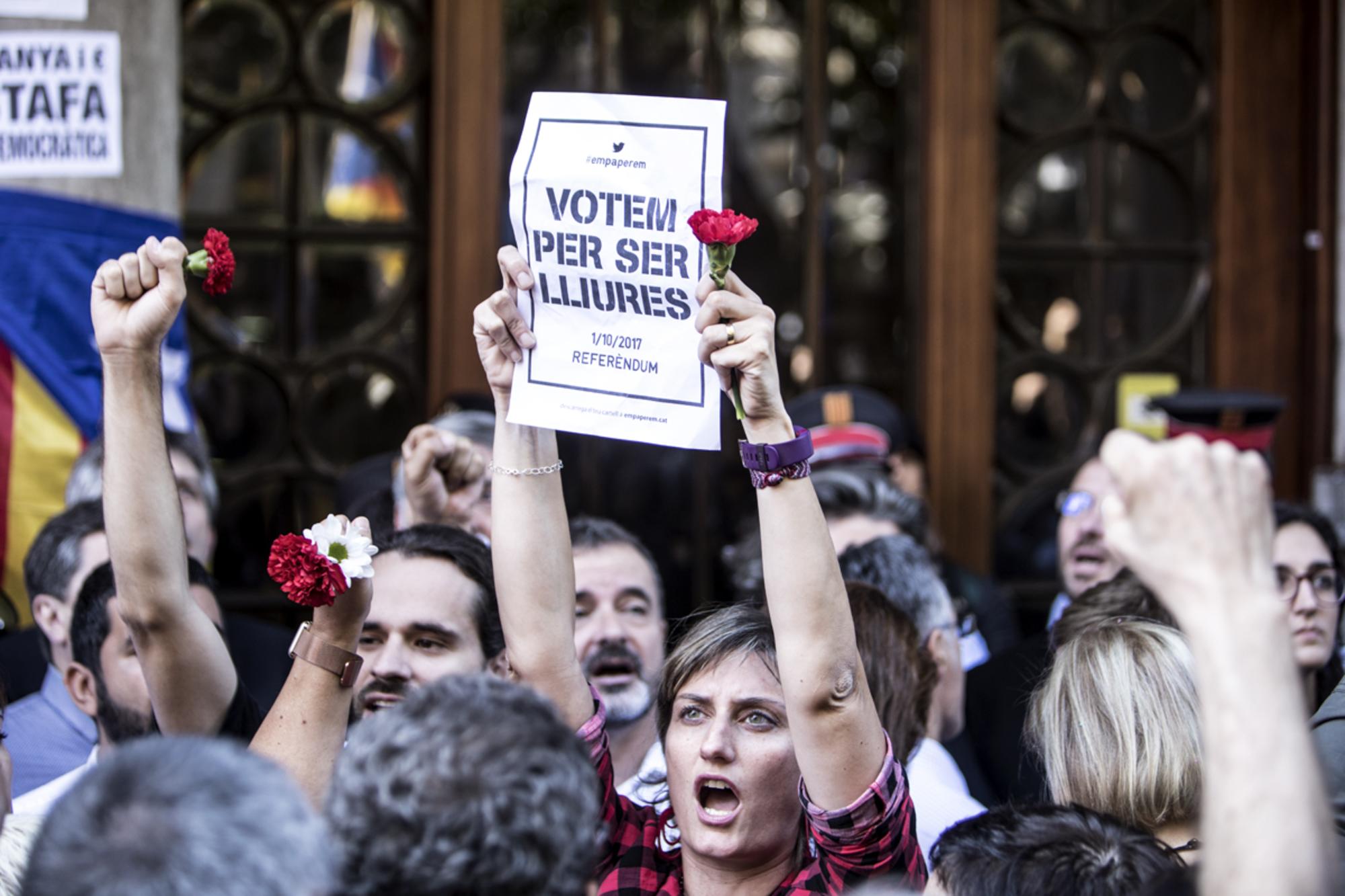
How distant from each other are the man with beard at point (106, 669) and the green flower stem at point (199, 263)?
717 millimetres

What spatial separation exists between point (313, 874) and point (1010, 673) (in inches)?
102

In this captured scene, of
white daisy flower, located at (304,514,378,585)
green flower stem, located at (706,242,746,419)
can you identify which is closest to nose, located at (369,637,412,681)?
white daisy flower, located at (304,514,378,585)

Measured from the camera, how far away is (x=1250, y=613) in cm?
148

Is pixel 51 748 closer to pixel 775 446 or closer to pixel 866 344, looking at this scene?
pixel 775 446

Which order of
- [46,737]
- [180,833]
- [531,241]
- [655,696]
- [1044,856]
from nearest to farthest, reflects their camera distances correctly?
[180,833]
[1044,856]
[531,241]
[655,696]
[46,737]

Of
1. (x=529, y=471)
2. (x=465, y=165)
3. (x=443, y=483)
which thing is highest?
(x=465, y=165)

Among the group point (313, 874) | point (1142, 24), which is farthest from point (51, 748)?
point (1142, 24)

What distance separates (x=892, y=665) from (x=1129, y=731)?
0.53 metres

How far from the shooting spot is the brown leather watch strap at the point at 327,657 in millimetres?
2264

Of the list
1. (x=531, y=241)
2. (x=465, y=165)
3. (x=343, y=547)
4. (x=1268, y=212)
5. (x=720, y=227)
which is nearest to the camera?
(x=720, y=227)

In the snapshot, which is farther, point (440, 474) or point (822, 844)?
point (440, 474)

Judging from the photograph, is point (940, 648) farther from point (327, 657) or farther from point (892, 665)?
point (327, 657)

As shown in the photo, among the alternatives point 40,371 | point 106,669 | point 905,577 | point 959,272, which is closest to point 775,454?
point 905,577

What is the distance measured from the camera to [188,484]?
380 centimetres
